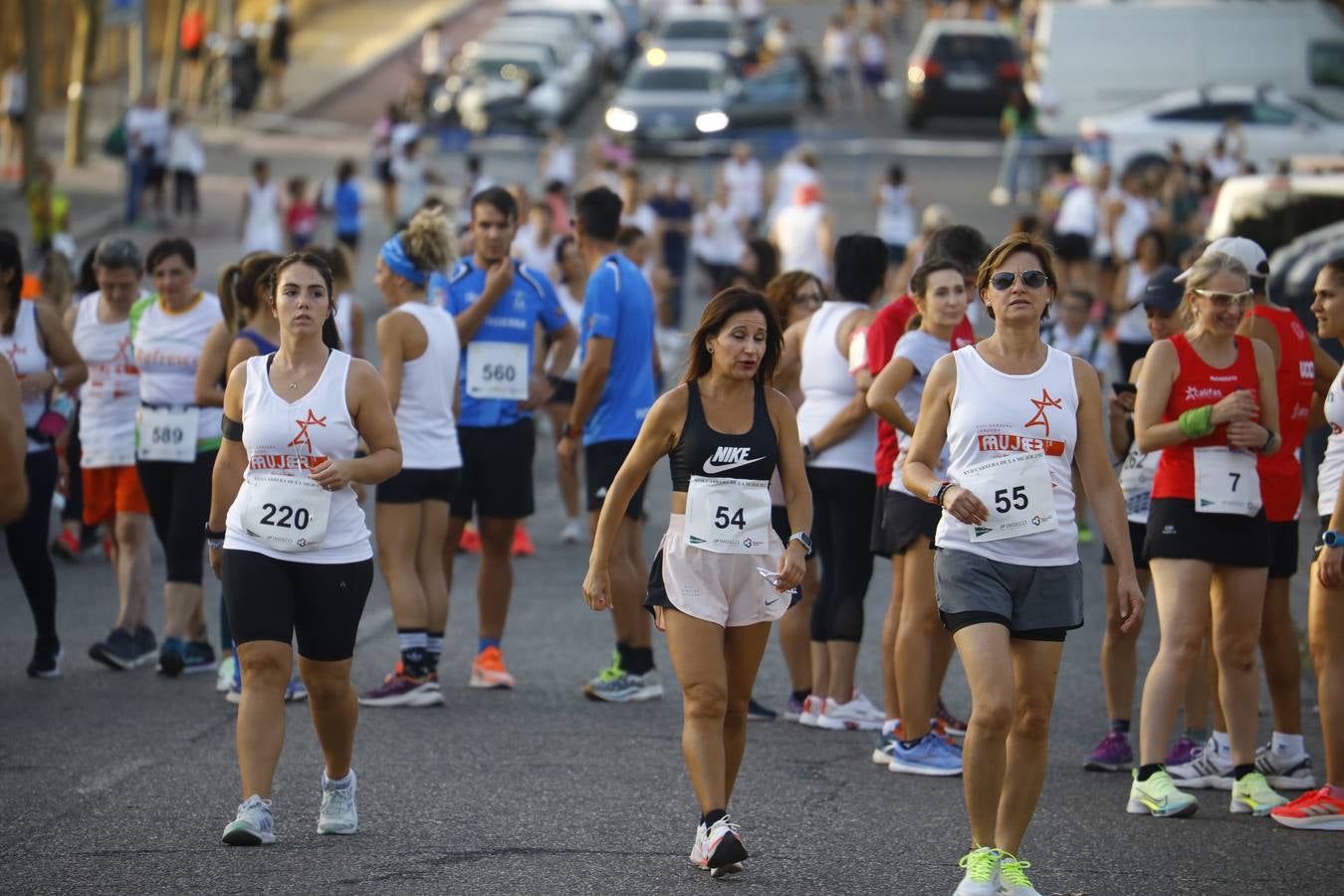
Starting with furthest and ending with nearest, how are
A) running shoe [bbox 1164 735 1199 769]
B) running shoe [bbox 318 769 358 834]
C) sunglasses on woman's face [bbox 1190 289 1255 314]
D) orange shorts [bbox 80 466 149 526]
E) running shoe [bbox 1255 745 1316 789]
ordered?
orange shorts [bbox 80 466 149 526], running shoe [bbox 1164 735 1199 769], running shoe [bbox 1255 745 1316 789], sunglasses on woman's face [bbox 1190 289 1255 314], running shoe [bbox 318 769 358 834]

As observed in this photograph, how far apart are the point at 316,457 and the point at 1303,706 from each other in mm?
5191

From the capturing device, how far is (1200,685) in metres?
8.11

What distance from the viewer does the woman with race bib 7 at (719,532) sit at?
6402 mm

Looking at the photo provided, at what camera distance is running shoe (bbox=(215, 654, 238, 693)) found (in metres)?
8.87

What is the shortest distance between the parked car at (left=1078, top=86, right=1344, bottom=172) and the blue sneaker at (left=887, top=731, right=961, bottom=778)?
2252 cm

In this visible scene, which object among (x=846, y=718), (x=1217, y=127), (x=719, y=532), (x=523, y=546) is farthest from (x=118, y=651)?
(x=1217, y=127)

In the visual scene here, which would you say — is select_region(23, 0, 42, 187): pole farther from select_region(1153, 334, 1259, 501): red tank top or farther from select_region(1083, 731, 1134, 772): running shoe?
select_region(1153, 334, 1259, 501): red tank top

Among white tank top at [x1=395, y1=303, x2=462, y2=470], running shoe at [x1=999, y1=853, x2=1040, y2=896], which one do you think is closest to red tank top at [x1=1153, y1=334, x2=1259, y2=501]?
running shoe at [x1=999, y1=853, x2=1040, y2=896]

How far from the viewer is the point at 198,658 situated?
948cm

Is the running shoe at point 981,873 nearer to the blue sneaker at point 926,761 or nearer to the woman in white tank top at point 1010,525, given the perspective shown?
the woman in white tank top at point 1010,525

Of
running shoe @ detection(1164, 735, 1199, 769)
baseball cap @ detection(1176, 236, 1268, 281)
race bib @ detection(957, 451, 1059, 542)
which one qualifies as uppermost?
baseball cap @ detection(1176, 236, 1268, 281)

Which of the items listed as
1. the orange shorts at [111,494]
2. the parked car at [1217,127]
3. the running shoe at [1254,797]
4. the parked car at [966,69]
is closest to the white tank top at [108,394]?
the orange shorts at [111,494]

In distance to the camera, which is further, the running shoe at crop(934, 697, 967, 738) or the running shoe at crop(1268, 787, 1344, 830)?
the running shoe at crop(934, 697, 967, 738)

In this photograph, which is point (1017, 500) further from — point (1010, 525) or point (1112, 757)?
point (1112, 757)
